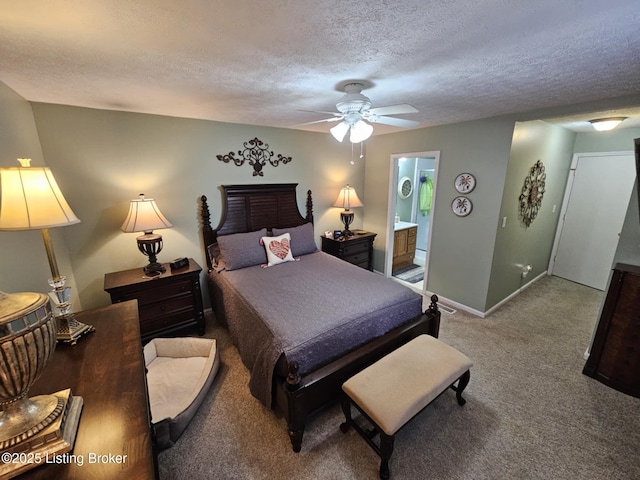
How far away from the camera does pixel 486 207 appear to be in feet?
9.71

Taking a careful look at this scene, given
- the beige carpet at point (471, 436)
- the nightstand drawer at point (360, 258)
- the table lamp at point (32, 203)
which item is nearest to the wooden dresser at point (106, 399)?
the table lamp at point (32, 203)

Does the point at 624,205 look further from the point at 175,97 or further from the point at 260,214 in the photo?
the point at 175,97

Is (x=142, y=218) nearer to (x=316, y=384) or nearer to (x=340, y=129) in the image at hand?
(x=340, y=129)

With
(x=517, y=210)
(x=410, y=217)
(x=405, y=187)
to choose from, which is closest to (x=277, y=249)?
(x=517, y=210)

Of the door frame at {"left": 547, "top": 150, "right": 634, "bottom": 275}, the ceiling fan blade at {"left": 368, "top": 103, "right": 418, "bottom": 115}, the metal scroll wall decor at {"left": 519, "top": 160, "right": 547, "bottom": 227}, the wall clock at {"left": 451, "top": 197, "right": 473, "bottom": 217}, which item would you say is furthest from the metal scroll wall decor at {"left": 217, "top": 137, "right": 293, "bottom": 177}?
the door frame at {"left": 547, "top": 150, "right": 634, "bottom": 275}

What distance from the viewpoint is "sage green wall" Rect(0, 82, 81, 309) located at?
1.51 meters

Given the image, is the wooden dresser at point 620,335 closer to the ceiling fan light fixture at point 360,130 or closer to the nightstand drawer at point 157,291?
the ceiling fan light fixture at point 360,130

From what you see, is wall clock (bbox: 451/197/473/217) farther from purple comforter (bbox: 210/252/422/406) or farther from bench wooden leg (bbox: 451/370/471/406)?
bench wooden leg (bbox: 451/370/471/406)

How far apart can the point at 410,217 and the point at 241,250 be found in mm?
4127

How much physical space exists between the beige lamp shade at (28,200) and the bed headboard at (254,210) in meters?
1.90

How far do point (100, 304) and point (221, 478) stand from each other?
7.23ft

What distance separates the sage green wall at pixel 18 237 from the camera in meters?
1.51

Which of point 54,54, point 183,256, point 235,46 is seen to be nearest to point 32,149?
point 54,54

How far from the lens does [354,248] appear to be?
3990mm
